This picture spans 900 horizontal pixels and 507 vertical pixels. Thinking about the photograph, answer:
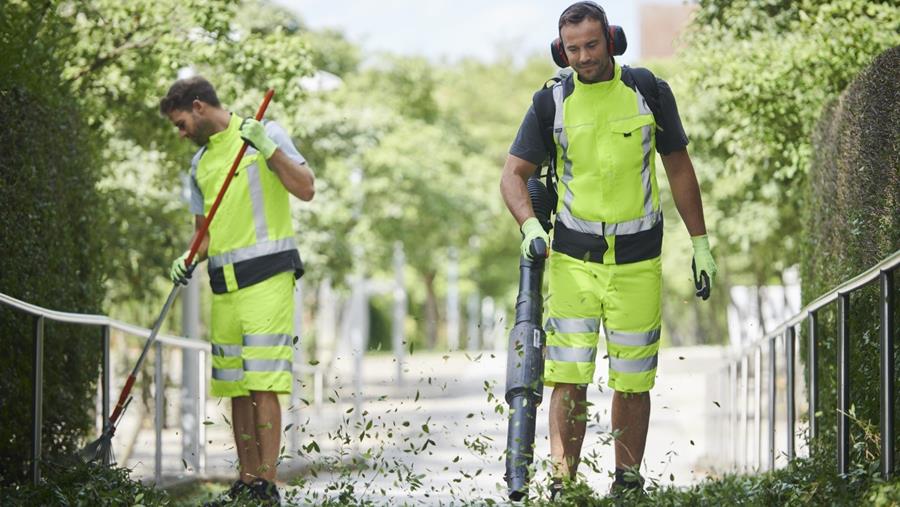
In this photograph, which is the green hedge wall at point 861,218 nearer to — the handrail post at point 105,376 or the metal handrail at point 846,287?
the metal handrail at point 846,287

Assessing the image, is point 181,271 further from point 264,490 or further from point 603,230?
point 603,230

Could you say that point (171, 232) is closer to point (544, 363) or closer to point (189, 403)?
point (189, 403)

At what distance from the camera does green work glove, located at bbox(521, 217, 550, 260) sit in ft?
16.9

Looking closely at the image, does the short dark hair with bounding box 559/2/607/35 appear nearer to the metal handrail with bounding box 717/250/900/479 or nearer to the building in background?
the metal handrail with bounding box 717/250/900/479

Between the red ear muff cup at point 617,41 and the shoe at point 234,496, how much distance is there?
2.07m

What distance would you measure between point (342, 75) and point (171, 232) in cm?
1390

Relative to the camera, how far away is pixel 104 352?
6578 millimetres

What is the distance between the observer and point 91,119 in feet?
30.2

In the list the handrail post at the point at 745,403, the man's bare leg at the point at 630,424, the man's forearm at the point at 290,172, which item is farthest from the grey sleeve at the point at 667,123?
the handrail post at the point at 745,403

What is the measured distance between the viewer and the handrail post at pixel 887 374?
435cm

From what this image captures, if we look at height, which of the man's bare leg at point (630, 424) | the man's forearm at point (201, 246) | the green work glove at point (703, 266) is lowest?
the man's bare leg at point (630, 424)

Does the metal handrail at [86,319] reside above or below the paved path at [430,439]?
above

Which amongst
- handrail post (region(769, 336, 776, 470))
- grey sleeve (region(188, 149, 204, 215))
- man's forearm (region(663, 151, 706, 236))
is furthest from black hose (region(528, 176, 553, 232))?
handrail post (region(769, 336, 776, 470))

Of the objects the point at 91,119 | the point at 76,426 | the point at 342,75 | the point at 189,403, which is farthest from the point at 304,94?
the point at 342,75
